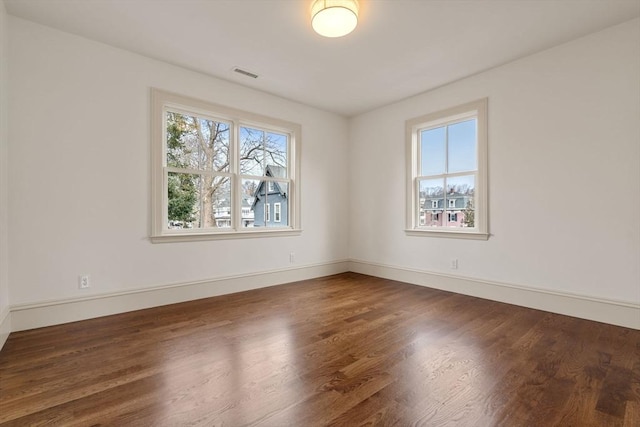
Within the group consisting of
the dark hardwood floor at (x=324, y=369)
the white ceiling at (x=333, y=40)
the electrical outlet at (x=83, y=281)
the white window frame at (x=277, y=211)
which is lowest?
the dark hardwood floor at (x=324, y=369)

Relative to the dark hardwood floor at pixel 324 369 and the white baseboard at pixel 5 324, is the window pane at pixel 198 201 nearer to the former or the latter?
the dark hardwood floor at pixel 324 369

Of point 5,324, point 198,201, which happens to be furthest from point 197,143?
point 5,324

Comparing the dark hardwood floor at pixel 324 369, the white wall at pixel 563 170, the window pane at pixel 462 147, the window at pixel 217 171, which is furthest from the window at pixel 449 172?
the window at pixel 217 171

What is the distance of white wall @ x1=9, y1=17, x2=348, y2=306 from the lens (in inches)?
104

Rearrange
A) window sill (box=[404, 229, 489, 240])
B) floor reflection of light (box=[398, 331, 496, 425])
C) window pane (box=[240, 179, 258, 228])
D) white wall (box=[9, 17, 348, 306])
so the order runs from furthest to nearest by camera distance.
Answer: window pane (box=[240, 179, 258, 228]), window sill (box=[404, 229, 489, 240]), white wall (box=[9, 17, 348, 306]), floor reflection of light (box=[398, 331, 496, 425])

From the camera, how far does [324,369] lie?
1962mm

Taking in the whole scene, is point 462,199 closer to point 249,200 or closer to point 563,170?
point 563,170

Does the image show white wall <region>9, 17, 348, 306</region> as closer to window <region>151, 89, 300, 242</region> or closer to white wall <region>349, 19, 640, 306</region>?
window <region>151, 89, 300, 242</region>

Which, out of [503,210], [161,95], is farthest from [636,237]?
[161,95]

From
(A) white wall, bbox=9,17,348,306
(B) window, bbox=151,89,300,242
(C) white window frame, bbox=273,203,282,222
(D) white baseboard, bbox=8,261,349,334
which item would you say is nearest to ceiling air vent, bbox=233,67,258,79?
(A) white wall, bbox=9,17,348,306

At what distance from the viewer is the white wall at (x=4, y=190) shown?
7.83 feet

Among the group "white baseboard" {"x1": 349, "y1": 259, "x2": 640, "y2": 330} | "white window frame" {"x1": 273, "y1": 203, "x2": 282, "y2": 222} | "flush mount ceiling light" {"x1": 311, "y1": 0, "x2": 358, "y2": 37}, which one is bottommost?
"white baseboard" {"x1": 349, "y1": 259, "x2": 640, "y2": 330}

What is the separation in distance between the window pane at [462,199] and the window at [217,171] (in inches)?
86.4

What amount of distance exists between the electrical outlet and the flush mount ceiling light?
10.3ft
